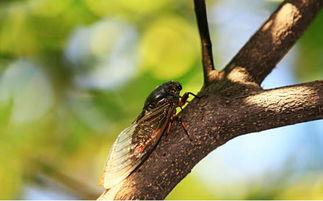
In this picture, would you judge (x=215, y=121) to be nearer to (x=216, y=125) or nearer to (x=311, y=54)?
(x=216, y=125)

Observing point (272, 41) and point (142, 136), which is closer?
point (142, 136)

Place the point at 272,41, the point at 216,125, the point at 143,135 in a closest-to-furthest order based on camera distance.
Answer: the point at 216,125
the point at 143,135
the point at 272,41

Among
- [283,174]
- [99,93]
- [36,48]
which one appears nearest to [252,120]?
[283,174]

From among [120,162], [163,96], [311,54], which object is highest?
[311,54]

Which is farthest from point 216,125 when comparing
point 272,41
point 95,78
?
point 95,78

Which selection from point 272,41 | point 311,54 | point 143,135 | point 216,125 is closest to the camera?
point 216,125

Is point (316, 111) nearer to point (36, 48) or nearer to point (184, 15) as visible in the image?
point (184, 15)

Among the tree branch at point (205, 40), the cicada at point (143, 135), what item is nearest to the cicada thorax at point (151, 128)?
the cicada at point (143, 135)

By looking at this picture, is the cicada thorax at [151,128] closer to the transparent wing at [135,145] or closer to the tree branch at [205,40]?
the transparent wing at [135,145]
